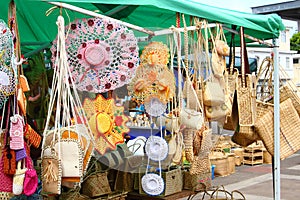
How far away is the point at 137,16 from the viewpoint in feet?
12.2

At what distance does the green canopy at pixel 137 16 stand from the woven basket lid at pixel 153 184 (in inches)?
45.0

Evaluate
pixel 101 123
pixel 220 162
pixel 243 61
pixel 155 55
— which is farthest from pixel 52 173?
pixel 220 162

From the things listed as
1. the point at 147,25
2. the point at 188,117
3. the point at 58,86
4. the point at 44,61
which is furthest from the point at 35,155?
the point at 147,25

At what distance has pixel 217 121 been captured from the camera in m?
3.39

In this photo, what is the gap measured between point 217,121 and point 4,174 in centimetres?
170

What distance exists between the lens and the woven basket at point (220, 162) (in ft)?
24.0

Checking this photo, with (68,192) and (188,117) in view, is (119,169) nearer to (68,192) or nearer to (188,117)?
(68,192)

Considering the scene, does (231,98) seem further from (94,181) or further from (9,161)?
(9,161)

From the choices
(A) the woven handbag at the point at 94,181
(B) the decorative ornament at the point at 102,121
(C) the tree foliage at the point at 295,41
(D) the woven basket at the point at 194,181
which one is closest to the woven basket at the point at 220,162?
(D) the woven basket at the point at 194,181

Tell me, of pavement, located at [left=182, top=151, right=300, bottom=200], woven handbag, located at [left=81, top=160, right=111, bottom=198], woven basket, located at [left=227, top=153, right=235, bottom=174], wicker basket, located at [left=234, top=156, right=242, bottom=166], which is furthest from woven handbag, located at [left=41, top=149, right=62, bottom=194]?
wicker basket, located at [left=234, top=156, right=242, bottom=166]

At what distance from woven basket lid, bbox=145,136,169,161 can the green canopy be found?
88 centimetres

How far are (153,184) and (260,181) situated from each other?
4468mm

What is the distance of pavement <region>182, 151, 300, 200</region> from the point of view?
20.7 feet

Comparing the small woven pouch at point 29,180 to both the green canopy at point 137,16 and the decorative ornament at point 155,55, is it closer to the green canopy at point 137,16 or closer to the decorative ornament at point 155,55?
the green canopy at point 137,16
